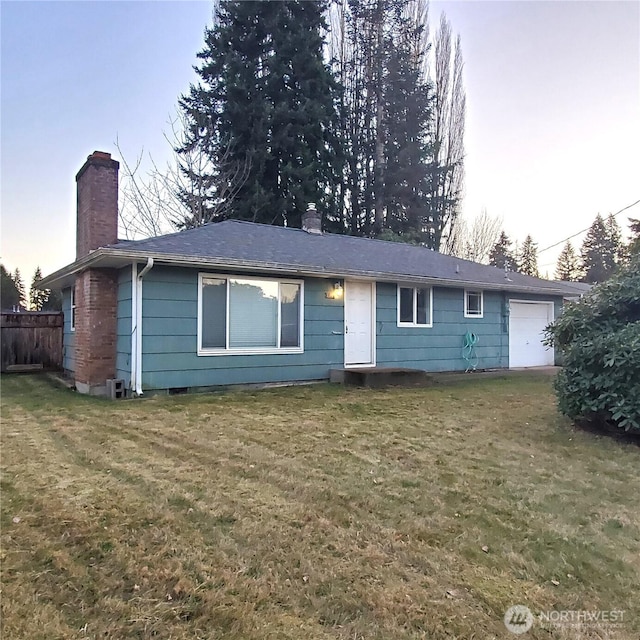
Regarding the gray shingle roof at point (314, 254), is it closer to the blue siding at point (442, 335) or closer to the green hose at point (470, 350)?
the blue siding at point (442, 335)

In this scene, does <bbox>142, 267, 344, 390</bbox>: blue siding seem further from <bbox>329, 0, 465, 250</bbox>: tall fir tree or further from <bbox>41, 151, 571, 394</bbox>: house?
<bbox>329, 0, 465, 250</bbox>: tall fir tree

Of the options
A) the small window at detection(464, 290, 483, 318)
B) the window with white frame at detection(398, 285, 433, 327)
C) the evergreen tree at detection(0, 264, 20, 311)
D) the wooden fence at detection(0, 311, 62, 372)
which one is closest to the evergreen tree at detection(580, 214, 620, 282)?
the small window at detection(464, 290, 483, 318)

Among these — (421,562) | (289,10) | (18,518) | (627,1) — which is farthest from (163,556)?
(289,10)

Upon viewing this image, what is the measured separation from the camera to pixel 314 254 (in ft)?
33.7

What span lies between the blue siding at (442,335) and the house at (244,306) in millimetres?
31

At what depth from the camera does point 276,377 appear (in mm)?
9102

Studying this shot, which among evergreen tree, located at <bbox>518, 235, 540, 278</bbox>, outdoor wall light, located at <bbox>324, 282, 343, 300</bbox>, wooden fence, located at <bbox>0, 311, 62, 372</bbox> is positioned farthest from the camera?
evergreen tree, located at <bbox>518, 235, 540, 278</bbox>

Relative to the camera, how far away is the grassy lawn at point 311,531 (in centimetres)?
205

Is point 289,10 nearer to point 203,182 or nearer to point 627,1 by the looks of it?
point 203,182

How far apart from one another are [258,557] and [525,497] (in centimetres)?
207

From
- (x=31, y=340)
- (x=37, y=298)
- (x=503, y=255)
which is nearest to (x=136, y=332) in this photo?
(x=31, y=340)

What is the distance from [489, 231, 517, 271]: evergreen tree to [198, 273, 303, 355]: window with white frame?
23973 millimetres

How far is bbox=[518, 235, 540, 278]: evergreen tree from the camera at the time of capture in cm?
3903

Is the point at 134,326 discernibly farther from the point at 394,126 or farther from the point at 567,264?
the point at 567,264
